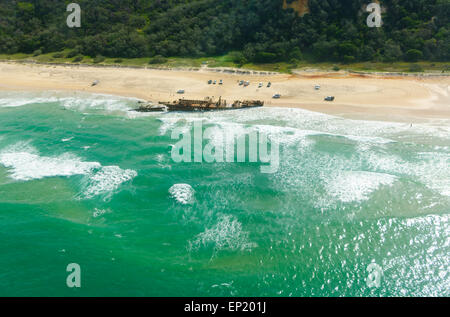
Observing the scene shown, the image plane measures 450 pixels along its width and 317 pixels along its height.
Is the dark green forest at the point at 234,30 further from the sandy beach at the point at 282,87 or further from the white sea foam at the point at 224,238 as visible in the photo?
the white sea foam at the point at 224,238

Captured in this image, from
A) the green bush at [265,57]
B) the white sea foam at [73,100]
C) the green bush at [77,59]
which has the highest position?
the green bush at [77,59]

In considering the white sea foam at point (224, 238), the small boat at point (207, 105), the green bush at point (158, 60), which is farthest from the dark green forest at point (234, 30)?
the white sea foam at point (224, 238)

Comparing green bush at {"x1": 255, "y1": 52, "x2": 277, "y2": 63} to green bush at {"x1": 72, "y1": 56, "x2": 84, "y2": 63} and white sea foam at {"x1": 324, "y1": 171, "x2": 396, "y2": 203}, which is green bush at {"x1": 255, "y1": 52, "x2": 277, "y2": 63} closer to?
green bush at {"x1": 72, "y1": 56, "x2": 84, "y2": 63}

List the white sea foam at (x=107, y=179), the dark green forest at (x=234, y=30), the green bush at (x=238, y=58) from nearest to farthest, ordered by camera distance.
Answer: the white sea foam at (x=107, y=179)
the dark green forest at (x=234, y=30)
the green bush at (x=238, y=58)

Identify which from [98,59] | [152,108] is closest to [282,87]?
[152,108]

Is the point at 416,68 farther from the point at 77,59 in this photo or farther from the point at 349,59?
the point at 77,59

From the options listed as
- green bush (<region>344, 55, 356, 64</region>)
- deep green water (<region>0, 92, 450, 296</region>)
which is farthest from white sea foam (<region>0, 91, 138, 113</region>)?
green bush (<region>344, 55, 356, 64</region>)
